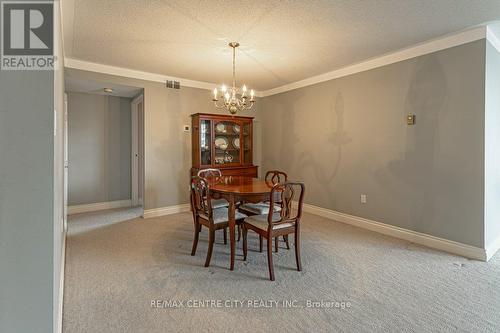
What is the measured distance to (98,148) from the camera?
16.3ft

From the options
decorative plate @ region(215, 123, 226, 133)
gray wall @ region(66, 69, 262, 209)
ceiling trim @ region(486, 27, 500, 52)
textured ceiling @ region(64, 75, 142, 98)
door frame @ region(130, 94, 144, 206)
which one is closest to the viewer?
ceiling trim @ region(486, 27, 500, 52)

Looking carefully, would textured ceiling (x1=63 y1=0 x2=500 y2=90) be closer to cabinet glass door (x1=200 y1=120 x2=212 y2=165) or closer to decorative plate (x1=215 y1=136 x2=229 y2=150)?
cabinet glass door (x1=200 y1=120 x2=212 y2=165)

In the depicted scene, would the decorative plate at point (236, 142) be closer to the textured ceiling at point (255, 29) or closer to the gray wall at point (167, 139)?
the gray wall at point (167, 139)

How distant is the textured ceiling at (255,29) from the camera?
7.66 ft

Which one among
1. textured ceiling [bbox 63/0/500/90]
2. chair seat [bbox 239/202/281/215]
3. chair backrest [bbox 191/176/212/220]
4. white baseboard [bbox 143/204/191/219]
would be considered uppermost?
textured ceiling [bbox 63/0/500/90]

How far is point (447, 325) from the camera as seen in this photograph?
1757mm

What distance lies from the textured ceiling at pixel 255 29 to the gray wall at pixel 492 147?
0.59 m

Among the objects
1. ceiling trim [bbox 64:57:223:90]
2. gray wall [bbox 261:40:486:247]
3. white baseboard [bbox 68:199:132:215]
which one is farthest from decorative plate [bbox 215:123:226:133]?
white baseboard [bbox 68:199:132:215]

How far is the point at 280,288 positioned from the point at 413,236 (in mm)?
2116

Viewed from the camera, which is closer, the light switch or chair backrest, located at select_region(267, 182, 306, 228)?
chair backrest, located at select_region(267, 182, 306, 228)

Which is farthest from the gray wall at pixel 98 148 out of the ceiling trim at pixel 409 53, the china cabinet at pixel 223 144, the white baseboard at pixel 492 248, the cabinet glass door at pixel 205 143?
the white baseboard at pixel 492 248

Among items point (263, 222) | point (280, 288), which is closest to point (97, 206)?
point (263, 222)

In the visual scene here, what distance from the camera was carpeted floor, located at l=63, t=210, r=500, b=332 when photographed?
1.78m

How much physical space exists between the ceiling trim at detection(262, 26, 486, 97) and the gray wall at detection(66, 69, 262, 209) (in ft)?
7.07
